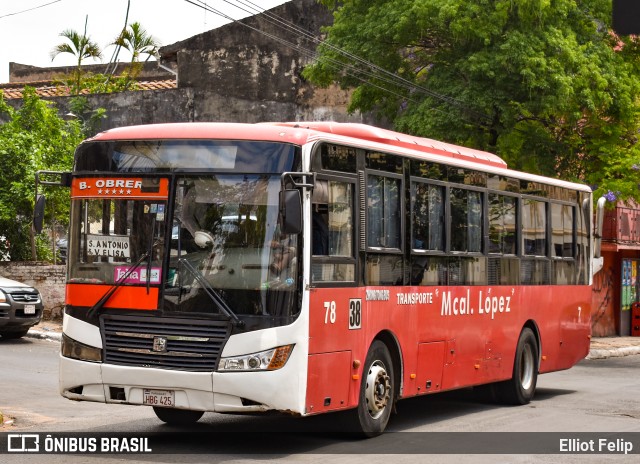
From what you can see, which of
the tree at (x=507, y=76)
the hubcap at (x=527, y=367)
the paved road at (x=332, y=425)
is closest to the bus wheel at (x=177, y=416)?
the paved road at (x=332, y=425)

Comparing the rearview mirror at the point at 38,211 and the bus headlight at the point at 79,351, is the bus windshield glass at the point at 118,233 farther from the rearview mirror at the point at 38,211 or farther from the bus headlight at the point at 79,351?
the bus headlight at the point at 79,351

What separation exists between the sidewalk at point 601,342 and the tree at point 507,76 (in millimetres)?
3836

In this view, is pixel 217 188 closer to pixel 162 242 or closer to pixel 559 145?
pixel 162 242

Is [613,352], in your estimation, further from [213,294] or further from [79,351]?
[79,351]

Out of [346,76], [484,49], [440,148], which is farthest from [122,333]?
[346,76]

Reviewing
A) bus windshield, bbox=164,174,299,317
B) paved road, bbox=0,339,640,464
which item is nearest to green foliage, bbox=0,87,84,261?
paved road, bbox=0,339,640,464

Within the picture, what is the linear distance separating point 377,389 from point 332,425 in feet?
1.90

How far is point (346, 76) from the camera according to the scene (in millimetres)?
27391

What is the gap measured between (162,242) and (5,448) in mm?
2305

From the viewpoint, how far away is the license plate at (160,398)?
404 inches

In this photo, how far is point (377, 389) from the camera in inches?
464

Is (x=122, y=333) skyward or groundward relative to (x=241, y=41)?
groundward

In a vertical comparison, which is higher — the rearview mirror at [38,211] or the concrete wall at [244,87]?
the concrete wall at [244,87]

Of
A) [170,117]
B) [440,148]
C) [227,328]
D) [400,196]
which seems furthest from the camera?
[170,117]
